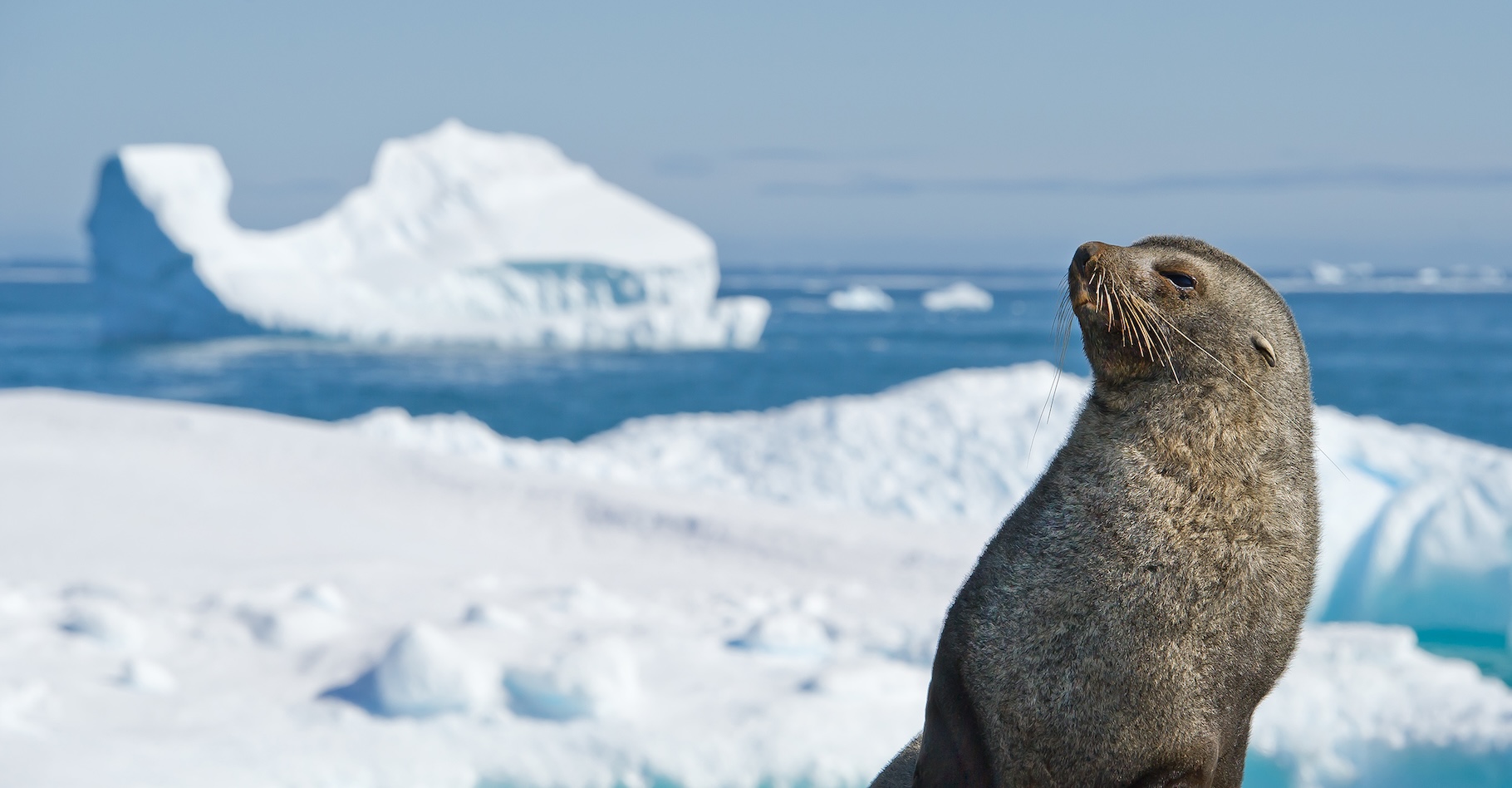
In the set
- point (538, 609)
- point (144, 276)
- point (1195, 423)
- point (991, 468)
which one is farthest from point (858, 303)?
point (1195, 423)

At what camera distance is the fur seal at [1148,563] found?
2.30 m

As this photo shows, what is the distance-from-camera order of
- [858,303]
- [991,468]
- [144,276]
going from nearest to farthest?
[991,468]
[144,276]
[858,303]

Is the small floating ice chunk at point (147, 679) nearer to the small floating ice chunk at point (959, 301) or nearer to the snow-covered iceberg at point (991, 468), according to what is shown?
the snow-covered iceberg at point (991, 468)

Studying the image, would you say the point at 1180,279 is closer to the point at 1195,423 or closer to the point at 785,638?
the point at 1195,423

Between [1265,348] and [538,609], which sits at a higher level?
[1265,348]

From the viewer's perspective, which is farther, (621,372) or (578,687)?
(621,372)

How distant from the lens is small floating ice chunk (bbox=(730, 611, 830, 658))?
20.8 feet

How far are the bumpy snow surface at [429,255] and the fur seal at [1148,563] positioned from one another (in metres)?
35.3

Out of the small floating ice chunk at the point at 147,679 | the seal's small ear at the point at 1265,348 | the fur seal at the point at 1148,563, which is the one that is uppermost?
the seal's small ear at the point at 1265,348

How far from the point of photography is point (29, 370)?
41.3 meters

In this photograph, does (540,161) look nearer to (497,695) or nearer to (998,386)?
(998,386)

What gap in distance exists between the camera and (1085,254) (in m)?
2.45

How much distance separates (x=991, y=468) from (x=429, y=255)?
93.6ft

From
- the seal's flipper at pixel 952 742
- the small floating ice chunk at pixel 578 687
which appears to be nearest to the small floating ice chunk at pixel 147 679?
the small floating ice chunk at pixel 578 687
